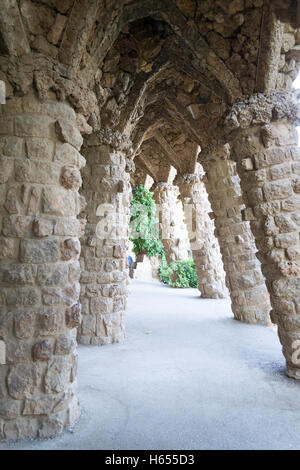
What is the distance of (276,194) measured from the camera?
341 cm

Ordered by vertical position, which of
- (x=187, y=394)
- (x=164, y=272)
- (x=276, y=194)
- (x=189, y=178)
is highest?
(x=189, y=178)

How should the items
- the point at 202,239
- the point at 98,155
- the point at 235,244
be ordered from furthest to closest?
the point at 202,239, the point at 235,244, the point at 98,155

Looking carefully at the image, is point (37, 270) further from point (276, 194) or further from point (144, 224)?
point (144, 224)

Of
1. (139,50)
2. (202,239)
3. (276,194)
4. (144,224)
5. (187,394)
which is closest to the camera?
(187,394)

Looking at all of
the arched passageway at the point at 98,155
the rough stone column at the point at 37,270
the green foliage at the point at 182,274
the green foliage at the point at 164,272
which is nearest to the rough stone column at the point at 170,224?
the green foliage at the point at 182,274

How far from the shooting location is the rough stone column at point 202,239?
8992mm

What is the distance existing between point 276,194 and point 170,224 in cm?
921

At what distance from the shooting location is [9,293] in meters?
2.39

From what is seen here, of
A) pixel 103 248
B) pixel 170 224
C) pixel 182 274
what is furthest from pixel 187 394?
pixel 170 224

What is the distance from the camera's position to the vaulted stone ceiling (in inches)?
103

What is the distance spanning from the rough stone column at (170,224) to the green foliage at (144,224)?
0.53 m

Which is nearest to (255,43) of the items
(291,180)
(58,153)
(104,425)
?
(291,180)

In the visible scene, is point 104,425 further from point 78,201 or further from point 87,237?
point 87,237
